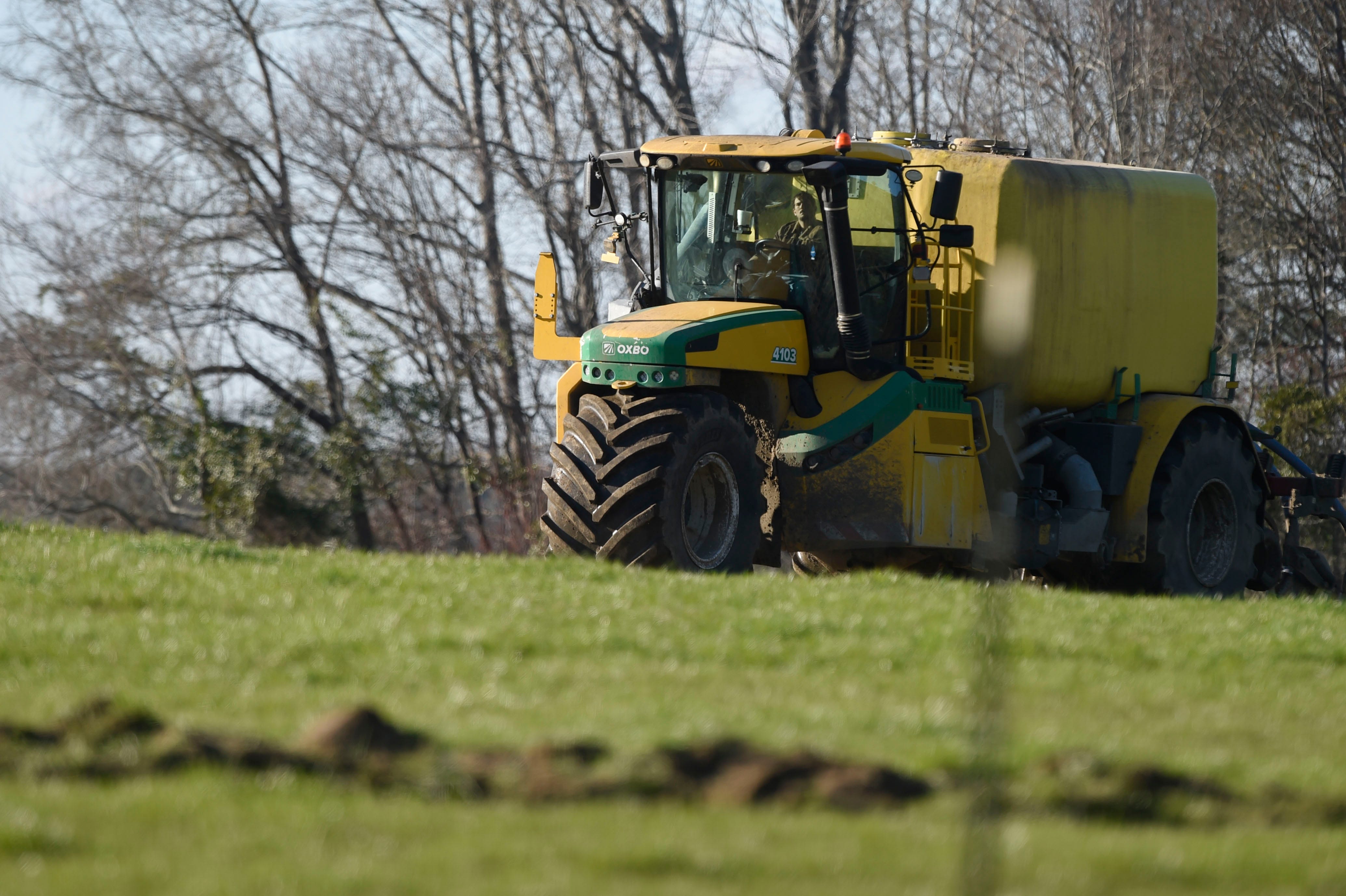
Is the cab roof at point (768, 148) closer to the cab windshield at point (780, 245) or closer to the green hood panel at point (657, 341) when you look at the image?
the cab windshield at point (780, 245)

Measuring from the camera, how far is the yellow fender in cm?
1512

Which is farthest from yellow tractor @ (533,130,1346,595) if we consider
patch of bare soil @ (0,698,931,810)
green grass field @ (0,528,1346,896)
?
patch of bare soil @ (0,698,931,810)

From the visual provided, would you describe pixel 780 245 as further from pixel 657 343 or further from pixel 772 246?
pixel 657 343

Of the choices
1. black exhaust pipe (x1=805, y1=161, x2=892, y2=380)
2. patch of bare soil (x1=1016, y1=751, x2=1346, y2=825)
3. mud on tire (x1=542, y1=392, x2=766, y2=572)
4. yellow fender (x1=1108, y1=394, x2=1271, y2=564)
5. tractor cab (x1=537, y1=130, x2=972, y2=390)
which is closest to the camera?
patch of bare soil (x1=1016, y1=751, x2=1346, y2=825)

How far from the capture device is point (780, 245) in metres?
13.6

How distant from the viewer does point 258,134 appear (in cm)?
3177

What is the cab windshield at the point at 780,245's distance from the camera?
13.6 m

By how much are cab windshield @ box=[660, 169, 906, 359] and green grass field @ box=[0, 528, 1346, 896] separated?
3.12 meters

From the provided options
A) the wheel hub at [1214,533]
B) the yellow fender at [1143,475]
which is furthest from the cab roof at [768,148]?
the wheel hub at [1214,533]

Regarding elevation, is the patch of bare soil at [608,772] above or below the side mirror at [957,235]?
below

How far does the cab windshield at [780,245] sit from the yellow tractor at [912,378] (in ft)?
0.06

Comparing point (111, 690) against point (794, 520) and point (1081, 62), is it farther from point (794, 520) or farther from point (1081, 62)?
point (1081, 62)

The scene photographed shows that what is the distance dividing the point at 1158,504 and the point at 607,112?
20534 mm

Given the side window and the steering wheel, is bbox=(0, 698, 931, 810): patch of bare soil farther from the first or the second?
the side window
